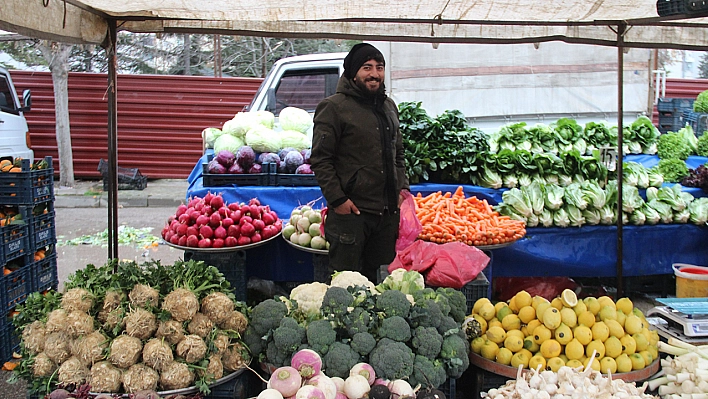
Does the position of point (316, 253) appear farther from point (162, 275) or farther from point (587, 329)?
point (587, 329)

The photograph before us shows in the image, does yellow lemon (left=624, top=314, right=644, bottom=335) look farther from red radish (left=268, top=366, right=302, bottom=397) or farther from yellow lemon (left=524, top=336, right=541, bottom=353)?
red radish (left=268, top=366, right=302, bottom=397)

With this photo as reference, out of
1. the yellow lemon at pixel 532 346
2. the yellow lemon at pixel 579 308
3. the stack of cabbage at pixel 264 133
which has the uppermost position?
the stack of cabbage at pixel 264 133

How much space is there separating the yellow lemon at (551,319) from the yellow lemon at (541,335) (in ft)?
0.09

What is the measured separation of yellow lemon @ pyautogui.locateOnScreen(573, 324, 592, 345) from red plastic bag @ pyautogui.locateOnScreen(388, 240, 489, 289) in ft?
2.96

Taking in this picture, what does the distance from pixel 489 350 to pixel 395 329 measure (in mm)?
635

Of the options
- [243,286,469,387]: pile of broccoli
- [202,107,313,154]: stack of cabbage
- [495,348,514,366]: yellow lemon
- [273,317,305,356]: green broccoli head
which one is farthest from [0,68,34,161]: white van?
[495,348,514,366]: yellow lemon

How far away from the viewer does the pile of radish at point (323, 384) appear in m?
2.30

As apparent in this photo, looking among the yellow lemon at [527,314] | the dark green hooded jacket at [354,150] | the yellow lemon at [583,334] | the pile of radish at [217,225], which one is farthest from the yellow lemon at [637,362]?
the pile of radish at [217,225]

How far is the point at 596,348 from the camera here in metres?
2.91

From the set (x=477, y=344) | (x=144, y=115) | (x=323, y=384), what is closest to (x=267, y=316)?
(x=323, y=384)

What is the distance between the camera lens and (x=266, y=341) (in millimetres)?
2809

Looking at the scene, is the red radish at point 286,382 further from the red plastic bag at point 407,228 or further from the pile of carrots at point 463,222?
the pile of carrots at point 463,222

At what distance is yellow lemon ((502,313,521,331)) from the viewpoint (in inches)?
121

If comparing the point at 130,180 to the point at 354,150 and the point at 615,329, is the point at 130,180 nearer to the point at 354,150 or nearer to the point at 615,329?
the point at 354,150
